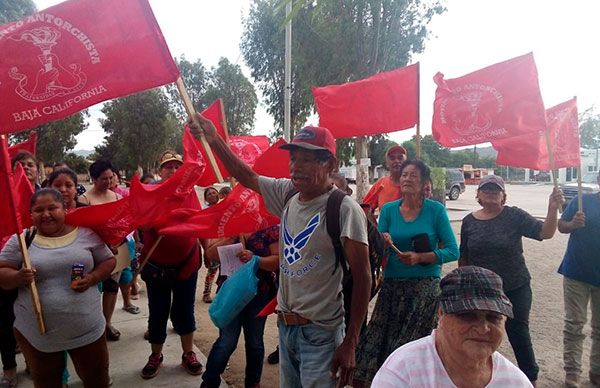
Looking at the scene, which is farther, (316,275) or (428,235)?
(428,235)

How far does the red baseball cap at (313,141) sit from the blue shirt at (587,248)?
269cm

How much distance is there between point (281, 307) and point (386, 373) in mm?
942

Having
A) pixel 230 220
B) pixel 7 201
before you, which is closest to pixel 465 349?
pixel 230 220

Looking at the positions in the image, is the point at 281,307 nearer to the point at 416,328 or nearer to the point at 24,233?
the point at 416,328

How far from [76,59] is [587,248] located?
4.08 meters

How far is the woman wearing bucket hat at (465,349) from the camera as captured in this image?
1.49m

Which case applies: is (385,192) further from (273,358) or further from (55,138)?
(55,138)

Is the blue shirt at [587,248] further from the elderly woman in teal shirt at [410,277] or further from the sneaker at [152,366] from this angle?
the sneaker at [152,366]

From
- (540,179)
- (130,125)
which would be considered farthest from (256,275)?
(540,179)

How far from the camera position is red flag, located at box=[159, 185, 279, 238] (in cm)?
351

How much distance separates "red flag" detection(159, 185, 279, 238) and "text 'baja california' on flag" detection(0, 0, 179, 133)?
1172 mm

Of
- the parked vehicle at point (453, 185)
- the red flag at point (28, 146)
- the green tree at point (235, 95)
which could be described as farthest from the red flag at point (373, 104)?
the green tree at point (235, 95)

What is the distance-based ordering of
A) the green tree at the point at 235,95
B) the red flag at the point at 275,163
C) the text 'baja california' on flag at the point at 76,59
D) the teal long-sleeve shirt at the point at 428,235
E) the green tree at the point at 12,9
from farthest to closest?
the green tree at the point at 235,95
the green tree at the point at 12,9
the red flag at the point at 275,163
the teal long-sleeve shirt at the point at 428,235
the text 'baja california' on flag at the point at 76,59

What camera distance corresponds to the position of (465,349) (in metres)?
1.49
